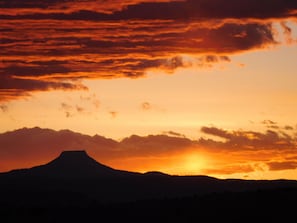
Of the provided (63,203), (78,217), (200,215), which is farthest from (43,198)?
(200,215)

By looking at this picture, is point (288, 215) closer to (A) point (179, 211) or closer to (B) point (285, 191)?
(B) point (285, 191)

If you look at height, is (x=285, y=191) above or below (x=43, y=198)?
below

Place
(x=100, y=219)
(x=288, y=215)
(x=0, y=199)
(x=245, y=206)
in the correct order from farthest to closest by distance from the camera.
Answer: (x=0, y=199) < (x=100, y=219) < (x=245, y=206) < (x=288, y=215)

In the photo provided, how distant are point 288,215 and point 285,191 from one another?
10.2 metres

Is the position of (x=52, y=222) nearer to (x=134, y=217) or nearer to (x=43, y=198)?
(x=134, y=217)

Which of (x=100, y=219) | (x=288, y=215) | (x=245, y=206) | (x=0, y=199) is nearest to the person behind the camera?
(x=288, y=215)

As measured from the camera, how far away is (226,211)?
109062 mm

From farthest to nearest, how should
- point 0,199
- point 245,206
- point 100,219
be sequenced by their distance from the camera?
point 0,199 < point 100,219 < point 245,206

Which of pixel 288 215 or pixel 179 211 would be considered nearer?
pixel 288 215

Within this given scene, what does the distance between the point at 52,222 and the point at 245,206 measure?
26.5m

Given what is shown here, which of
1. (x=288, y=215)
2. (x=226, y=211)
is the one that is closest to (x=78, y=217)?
(x=226, y=211)

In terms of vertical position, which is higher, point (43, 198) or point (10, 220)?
point (43, 198)

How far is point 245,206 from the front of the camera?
108938mm

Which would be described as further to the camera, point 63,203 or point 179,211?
point 63,203
